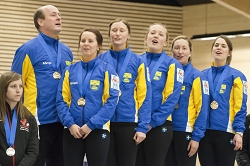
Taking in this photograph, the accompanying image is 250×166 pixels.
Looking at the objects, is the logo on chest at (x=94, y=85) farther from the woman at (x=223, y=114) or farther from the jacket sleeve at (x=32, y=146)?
the woman at (x=223, y=114)

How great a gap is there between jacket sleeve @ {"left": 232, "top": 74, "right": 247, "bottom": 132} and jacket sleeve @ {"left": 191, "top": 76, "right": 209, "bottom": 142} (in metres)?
0.35

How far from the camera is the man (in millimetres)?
5332

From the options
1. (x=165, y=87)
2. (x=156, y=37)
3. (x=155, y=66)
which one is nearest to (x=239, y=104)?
(x=165, y=87)

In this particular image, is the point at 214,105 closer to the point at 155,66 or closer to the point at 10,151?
the point at 155,66

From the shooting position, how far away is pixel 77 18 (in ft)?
40.0

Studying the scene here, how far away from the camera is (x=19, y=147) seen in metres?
4.86

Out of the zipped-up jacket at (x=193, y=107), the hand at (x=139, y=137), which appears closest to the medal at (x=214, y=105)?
the zipped-up jacket at (x=193, y=107)

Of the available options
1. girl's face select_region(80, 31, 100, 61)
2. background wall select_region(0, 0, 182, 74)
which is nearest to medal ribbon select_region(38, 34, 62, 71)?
girl's face select_region(80, 31, 100, 61)

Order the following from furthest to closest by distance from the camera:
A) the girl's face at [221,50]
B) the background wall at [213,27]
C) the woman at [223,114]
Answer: the background wall at [213,27] → the girl's face at [221,50] → the woman at [223,114]

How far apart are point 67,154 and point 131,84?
0.95m

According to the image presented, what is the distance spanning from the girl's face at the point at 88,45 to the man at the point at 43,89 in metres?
0.34

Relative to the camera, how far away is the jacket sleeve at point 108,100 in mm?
4980

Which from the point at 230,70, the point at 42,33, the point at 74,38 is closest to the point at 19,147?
the point at 42,33

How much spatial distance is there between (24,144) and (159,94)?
1.57 meters
